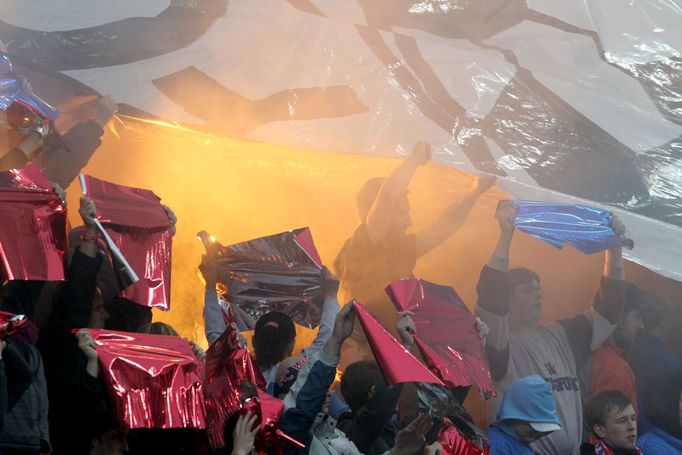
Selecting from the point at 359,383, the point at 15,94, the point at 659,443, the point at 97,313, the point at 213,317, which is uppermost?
the point at 15,94

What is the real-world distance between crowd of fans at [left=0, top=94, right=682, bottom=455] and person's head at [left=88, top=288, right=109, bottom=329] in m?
0.01

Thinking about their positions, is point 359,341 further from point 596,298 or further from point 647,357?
point 647,357

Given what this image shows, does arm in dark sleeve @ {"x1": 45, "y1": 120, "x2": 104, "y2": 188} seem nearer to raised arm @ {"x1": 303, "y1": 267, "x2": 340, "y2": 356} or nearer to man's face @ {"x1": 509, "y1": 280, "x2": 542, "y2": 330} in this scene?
raised arm @ {"x1": 303, "y1": 267, "x2": 340, "y2": 356}

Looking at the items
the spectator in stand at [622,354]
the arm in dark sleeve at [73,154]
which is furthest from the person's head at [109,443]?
the spectator in stand at [622,354]

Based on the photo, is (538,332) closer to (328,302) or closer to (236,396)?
(328,302)

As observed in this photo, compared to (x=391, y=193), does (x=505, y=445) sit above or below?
below

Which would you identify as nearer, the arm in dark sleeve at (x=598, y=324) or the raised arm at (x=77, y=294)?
the raised arm at (x=77, y=294)

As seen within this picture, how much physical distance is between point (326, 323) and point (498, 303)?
2.78ft

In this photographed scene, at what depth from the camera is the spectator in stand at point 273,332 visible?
319cm

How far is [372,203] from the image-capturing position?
434 cm

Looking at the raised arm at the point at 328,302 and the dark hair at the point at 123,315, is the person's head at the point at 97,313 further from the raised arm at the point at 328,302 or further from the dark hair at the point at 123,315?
the raised arm at the point at 328,302

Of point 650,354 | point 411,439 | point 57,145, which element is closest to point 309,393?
point 411,439

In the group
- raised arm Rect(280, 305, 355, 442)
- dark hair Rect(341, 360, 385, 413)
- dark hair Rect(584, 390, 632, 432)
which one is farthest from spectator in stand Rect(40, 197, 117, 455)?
dark hair Rect(584, 390, 632, 432)

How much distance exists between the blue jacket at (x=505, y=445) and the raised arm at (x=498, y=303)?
1.35 ft
